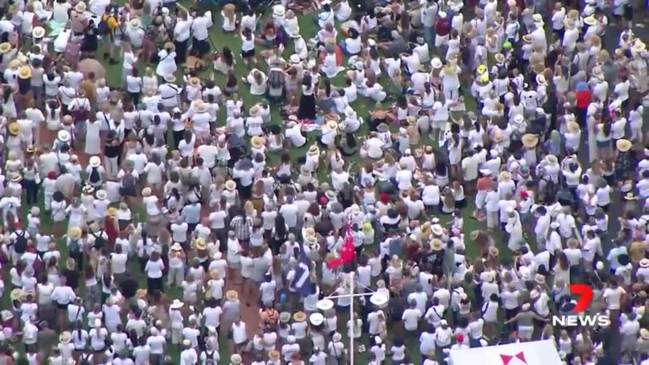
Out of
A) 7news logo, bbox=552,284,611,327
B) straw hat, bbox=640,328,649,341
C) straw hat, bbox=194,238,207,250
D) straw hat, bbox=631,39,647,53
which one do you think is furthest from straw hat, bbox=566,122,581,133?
straw hat, bbox=194,238,207,250

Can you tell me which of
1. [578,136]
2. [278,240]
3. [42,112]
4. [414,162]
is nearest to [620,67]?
[578,136]

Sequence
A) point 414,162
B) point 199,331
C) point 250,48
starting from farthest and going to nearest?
point 250,48 → point 414,162 → point 199,331

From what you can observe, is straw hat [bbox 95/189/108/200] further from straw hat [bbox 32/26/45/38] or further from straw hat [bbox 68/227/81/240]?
straw hat [bbox 32/26/45/38]

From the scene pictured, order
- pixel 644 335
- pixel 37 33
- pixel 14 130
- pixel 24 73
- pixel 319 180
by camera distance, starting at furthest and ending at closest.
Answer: pixel 37 33 → pixel 24 73 → pixel 319 180 → pixel 14 130 → pixel 644 335

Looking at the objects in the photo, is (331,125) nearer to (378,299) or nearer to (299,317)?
(299,317)

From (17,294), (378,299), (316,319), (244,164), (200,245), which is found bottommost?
(316,319)

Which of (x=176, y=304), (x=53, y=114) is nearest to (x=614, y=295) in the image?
(x=176, y=304)

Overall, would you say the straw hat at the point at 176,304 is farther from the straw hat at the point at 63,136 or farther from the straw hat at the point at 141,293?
the straw hat at the point at 63,136

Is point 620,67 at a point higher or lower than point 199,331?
higher

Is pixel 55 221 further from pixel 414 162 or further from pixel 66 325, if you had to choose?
pixel 414 162
